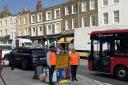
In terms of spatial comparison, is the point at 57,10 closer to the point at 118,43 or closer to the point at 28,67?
the point at 28,67

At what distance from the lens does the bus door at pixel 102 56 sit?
22977mm

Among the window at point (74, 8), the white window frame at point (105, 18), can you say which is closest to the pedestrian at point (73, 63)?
the white window frame at point (105, 18)

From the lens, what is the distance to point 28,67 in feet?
90.1

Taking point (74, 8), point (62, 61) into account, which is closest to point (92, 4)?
point (74, 8)

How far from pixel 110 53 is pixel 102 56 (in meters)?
0.82

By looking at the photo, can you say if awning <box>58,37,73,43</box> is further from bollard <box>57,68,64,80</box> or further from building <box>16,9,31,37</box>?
bollard <box>57,68,64,80</box>

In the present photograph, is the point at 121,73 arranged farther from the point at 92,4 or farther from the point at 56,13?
the point at 56,13

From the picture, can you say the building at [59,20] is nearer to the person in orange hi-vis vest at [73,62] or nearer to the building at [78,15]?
the building at [78,15]

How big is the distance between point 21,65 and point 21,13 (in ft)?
→ 184

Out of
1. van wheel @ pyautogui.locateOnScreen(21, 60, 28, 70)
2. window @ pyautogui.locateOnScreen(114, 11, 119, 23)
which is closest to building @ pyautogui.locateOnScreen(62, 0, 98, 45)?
window @ pyautogui.locateOnScreen(114, 11, 119, 23)

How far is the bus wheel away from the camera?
21734 mm

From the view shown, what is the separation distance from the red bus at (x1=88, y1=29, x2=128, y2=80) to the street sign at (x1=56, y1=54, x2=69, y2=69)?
11.6 ft

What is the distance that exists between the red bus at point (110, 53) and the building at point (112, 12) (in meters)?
24.9

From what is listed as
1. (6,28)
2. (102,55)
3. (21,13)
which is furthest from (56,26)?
(102,55)
